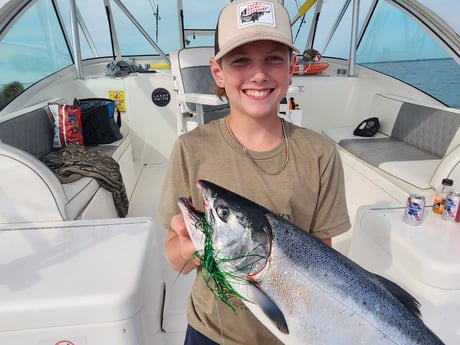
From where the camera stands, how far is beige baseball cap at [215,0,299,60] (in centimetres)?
103

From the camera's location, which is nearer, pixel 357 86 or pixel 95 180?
pixel 95 180

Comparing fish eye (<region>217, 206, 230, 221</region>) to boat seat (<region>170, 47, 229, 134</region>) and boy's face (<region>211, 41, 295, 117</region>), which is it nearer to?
boy's face (<region>211, 41, 295, 117</region>)

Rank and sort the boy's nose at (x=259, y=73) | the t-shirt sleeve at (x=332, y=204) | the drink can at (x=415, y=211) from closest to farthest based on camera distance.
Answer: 1. the boy's nose at (x=259, y=73)
2. the t-shirt sleeve at (x=332, y=204)
3. the drink can at (x=415, y=211)

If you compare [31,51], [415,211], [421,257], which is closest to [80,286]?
[421,257]

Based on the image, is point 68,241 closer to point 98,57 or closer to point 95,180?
point 95,180

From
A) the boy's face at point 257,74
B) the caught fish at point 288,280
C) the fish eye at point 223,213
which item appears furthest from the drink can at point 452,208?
the fish eye at point 223,213

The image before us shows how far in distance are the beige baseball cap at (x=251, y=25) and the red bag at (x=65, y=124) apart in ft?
10.1

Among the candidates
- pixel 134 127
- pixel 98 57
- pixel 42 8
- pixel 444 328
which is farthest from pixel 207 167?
pixel 98 57

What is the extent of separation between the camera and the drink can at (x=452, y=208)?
69.6 inches

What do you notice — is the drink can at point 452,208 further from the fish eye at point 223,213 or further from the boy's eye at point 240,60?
the fish eye at point 223,213

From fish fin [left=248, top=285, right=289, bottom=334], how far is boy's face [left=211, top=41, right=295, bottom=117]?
587 mm

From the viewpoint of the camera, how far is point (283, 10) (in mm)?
1125

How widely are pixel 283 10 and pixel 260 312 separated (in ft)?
3.23

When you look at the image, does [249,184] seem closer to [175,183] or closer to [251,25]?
[175,183]
